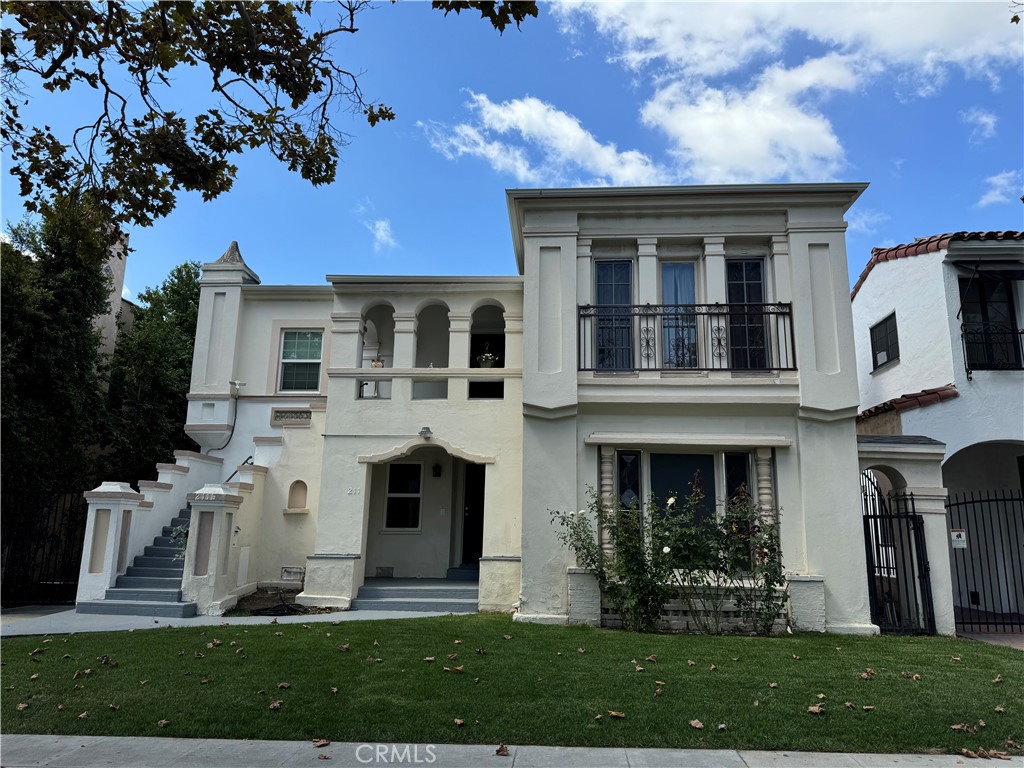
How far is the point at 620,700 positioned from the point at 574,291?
6692 millimetres

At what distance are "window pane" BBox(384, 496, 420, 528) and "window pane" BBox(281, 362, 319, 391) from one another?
3670mm

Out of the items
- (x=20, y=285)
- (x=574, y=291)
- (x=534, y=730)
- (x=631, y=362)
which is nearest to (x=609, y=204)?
(x=574, y=291)

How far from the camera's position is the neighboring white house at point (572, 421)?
34.8 feet

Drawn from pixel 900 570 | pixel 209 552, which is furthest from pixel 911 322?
pixel 209 552

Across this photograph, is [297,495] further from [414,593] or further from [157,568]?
[414,593]

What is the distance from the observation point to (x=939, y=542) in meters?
10.5

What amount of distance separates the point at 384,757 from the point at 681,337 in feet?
26.4

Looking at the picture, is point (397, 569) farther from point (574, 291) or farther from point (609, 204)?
point (609, 204)

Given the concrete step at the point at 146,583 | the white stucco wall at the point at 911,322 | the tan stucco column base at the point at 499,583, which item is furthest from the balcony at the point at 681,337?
the concrete step at the point at 146,583

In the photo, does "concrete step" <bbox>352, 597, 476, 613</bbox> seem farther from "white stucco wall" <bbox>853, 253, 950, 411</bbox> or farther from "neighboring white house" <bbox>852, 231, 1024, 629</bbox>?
"white stucco wall" <bbox>853, 253, 950, 411</bbox>

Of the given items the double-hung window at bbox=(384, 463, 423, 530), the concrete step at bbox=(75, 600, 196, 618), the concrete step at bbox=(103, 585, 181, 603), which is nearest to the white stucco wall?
the double-hung window at bbox=(384, 463, 423, 530)

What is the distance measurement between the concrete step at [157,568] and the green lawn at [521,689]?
8.88 feet

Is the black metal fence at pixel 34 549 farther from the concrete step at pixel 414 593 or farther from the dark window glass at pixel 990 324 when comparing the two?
the dark window glass at pixel 990 324

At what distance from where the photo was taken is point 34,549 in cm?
1270
